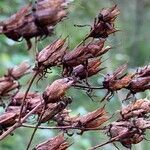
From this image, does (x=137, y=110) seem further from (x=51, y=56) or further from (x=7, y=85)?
(x=7, y=85)

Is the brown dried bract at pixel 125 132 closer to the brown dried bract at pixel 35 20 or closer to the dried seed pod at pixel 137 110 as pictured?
the dried seed pod at pixel 137 110

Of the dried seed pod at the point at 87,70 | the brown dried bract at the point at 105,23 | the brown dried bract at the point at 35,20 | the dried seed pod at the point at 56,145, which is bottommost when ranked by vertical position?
the dried seed pod at the point at 56,145

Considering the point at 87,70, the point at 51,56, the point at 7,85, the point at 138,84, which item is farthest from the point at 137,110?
the point at 7,85

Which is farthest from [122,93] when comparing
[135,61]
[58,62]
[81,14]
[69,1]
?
[135,61]

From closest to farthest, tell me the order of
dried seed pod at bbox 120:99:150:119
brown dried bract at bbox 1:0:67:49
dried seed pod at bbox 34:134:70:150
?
1. brown dried bract at bbox 1:0:67:49
2. dried seed pod at bbox 34:134:70:150
3. dried seed pod at bbox 120:99:150:119

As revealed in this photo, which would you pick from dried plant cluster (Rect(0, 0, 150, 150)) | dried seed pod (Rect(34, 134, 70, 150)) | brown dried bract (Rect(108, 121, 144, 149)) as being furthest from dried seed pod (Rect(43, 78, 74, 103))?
brown dried bract (Rect(108, 121, 144, 149))

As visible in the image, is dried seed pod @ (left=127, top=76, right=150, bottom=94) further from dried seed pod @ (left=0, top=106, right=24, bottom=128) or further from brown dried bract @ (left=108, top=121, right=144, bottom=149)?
dried seed pod @ (left=0, top=106, right=24, bottom=128)

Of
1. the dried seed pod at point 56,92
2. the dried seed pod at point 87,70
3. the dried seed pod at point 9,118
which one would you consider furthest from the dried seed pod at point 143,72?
the dried seed pod at point 9,118

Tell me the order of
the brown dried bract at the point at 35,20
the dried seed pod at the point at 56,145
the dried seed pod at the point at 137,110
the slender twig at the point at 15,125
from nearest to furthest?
the brown dried bract at the point at 35,20
the slender twig at the point at 15,125
the dried seed pod at the point at 56,145
the dried seed pod at the point at 137,110
